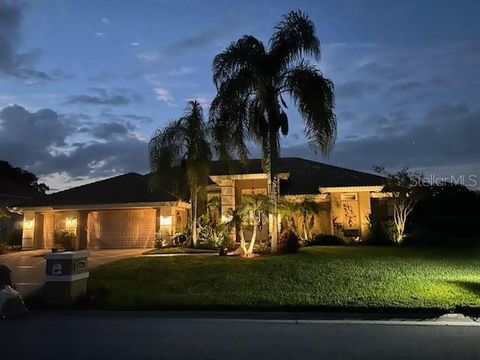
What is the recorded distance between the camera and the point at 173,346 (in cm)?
684

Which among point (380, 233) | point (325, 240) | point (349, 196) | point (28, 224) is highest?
point (349, 196)

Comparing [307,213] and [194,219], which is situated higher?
[307,213]

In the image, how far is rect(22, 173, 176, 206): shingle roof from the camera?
81.6ft

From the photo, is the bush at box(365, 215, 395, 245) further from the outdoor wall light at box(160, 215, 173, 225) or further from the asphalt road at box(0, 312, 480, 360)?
the asphalt road at box(0, 312, 480, 360)

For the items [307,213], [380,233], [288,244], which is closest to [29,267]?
[288,244]

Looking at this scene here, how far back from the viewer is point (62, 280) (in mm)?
10195

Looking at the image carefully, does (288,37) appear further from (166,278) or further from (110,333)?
(110,333)

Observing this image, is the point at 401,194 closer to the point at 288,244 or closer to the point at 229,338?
the point at 288,244

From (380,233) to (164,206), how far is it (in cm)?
1045

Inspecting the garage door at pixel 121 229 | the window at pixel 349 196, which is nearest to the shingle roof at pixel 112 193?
the garage door at pixel 121 229

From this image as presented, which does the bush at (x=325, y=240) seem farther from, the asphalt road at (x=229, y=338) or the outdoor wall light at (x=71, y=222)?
the asphalt road at (x=229, y=338)

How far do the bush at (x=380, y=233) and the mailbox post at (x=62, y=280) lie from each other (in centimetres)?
1545

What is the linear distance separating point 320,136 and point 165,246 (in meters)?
10.0

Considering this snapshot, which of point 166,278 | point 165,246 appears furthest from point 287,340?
point 165,246
